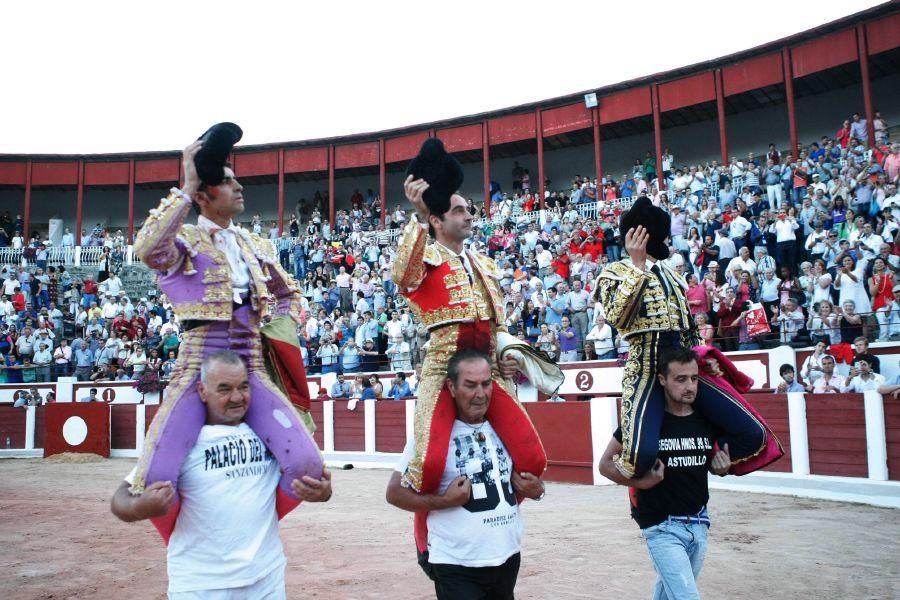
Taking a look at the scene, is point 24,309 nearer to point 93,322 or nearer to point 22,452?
point 93,322

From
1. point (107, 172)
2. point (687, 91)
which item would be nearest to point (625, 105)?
point (687, 91)

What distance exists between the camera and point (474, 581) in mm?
2453

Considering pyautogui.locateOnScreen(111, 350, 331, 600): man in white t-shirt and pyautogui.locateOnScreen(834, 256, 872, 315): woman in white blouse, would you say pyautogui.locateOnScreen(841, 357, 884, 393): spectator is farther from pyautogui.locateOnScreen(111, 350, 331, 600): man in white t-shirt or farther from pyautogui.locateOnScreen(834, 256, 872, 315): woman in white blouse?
pyautogui.locateOnScreen(111, 350, 331, 600): man in white t-shirt

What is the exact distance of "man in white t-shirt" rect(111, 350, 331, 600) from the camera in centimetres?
230

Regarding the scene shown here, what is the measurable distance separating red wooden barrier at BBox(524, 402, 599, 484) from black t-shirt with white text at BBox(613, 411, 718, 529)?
7.13 m

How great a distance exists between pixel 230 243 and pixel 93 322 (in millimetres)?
16318

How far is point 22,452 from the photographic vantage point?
1631 cm

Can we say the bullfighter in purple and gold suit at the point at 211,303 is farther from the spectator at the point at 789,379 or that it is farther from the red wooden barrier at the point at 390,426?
the red wooden barrier at the point at 390,426

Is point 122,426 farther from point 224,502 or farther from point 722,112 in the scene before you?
point 224,502

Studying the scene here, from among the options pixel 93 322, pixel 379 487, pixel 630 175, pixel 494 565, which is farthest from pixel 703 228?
pixel 93 322

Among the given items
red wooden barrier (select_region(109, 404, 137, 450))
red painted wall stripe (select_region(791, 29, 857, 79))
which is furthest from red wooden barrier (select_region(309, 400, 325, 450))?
red painted wall stripe (select_region(791, 29, 857, 79))

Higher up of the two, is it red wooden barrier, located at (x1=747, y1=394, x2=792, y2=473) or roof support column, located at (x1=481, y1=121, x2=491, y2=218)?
roof support column, located at (x1=481, y1=121, x2=491, y2=218)

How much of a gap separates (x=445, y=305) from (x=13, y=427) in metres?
16.5

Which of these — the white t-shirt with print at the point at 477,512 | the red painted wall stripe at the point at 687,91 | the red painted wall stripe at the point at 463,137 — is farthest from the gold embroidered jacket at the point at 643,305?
the red painted wall stripe at the point at 463,137
